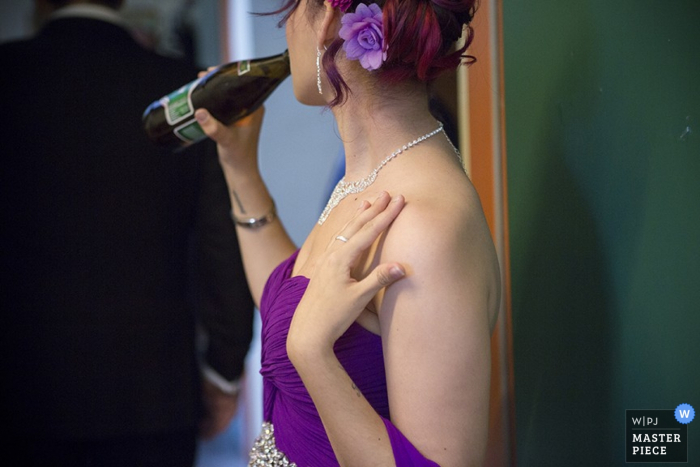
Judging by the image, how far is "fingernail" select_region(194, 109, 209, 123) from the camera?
1171mm

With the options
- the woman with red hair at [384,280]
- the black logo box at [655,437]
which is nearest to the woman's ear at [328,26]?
the woman with red hair at [384,280]

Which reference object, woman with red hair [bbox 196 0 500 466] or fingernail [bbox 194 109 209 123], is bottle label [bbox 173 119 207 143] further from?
woman with red hair [bbox 196 0 500 466]

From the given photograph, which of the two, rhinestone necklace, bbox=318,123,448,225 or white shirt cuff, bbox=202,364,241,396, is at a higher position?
Result: rhinestone necklace, bbox=318,123,448,225

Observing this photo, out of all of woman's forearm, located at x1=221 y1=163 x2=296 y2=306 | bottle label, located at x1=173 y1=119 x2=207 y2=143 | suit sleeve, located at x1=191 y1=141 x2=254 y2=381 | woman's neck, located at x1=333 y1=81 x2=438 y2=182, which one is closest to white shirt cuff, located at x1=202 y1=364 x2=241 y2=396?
suit sleeve, located at x1=191 y1=141 x2=254 y2=381

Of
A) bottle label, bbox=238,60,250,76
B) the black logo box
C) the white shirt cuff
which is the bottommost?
the white shirt cuff

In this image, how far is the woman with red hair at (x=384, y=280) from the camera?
721 mm

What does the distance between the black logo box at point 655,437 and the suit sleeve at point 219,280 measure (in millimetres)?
911

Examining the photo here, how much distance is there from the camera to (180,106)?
3.98ft

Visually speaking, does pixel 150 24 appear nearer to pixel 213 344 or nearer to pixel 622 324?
pixel 213 344

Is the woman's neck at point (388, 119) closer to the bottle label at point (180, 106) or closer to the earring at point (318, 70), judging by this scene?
the earring at point (318, 70)

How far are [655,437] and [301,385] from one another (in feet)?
1.71

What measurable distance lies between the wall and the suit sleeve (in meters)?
0.73

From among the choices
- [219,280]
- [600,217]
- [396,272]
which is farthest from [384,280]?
[219,280]

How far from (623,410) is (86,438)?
112cm
